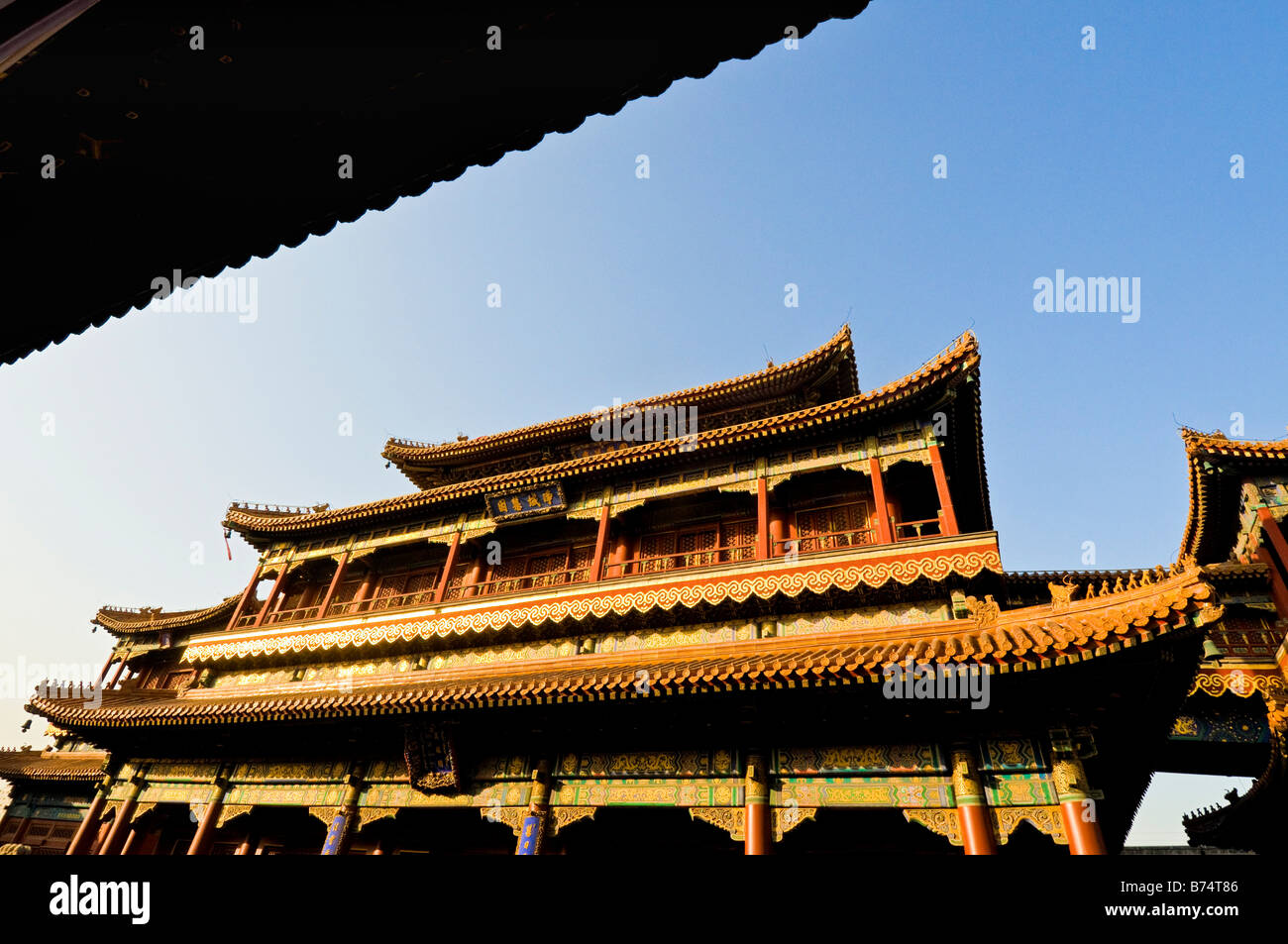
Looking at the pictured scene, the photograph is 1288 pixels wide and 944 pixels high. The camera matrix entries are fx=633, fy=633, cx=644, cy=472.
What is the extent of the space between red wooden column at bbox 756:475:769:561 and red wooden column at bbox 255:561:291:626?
11.2 metres

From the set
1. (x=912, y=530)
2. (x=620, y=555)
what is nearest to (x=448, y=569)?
(x=620, y=555)

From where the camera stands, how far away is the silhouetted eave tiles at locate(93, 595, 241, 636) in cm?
2362

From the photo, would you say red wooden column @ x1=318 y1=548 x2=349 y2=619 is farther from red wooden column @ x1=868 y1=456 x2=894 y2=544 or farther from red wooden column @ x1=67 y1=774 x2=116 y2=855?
red wooden column @ x1=868 y1=456 x2=894 y2=544

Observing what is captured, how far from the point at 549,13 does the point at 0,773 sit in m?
31.9

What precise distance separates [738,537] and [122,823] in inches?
484

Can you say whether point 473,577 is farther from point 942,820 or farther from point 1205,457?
point 1205,457

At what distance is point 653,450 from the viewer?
1177 cm

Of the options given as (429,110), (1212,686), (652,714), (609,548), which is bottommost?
(652,714)

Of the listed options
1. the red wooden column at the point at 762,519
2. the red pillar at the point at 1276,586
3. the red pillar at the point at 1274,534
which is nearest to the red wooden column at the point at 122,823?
the red wooden column at the point at 762,519

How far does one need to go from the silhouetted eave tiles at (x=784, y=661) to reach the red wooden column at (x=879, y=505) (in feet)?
4.92

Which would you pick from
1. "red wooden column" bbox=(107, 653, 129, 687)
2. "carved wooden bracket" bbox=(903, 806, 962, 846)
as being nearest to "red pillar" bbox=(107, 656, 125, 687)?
"red wooden column" bbox=(107, 653, 129, 687)
